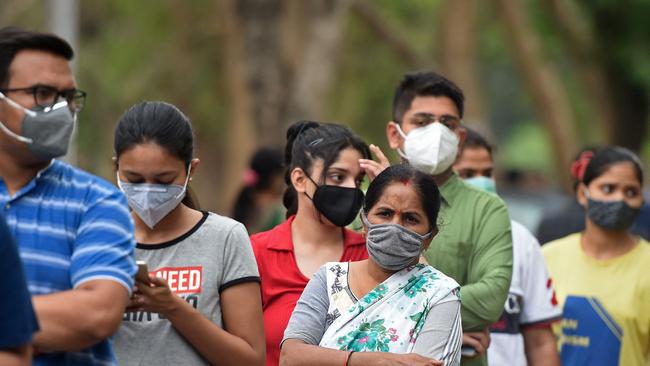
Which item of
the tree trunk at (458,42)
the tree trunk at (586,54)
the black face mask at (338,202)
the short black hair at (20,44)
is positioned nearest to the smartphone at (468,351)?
the black face mask at (338,202)

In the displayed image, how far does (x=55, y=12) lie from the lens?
50.8 feet

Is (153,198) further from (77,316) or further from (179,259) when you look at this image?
(77,316)

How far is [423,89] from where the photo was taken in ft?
19.5

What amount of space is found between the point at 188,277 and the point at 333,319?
59 centimetres

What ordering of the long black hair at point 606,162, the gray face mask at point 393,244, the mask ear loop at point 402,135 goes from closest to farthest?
the gray face mask at point 393,244
the mask ear loop at point 402,135
the long black hair at point 606,162

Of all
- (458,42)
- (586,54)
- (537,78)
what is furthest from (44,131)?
(586,54)

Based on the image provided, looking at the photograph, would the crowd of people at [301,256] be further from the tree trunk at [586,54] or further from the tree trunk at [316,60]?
the tree trunk at [586,54]

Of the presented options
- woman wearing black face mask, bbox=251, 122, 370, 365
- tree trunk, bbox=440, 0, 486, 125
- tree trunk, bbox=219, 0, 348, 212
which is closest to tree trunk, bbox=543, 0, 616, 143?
tree trunk, bbox=440, 0, 486, 125

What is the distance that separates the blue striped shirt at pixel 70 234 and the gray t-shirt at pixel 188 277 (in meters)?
0.54

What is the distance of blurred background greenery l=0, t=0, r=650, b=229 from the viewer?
16375 millimetres

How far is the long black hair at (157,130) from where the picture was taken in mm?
4512

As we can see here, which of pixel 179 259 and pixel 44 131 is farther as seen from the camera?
pixel 179 259

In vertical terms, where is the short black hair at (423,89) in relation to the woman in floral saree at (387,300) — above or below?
above

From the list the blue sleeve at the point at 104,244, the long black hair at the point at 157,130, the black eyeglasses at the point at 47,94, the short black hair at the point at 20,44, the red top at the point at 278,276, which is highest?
the short black hair at the point at 20,44
